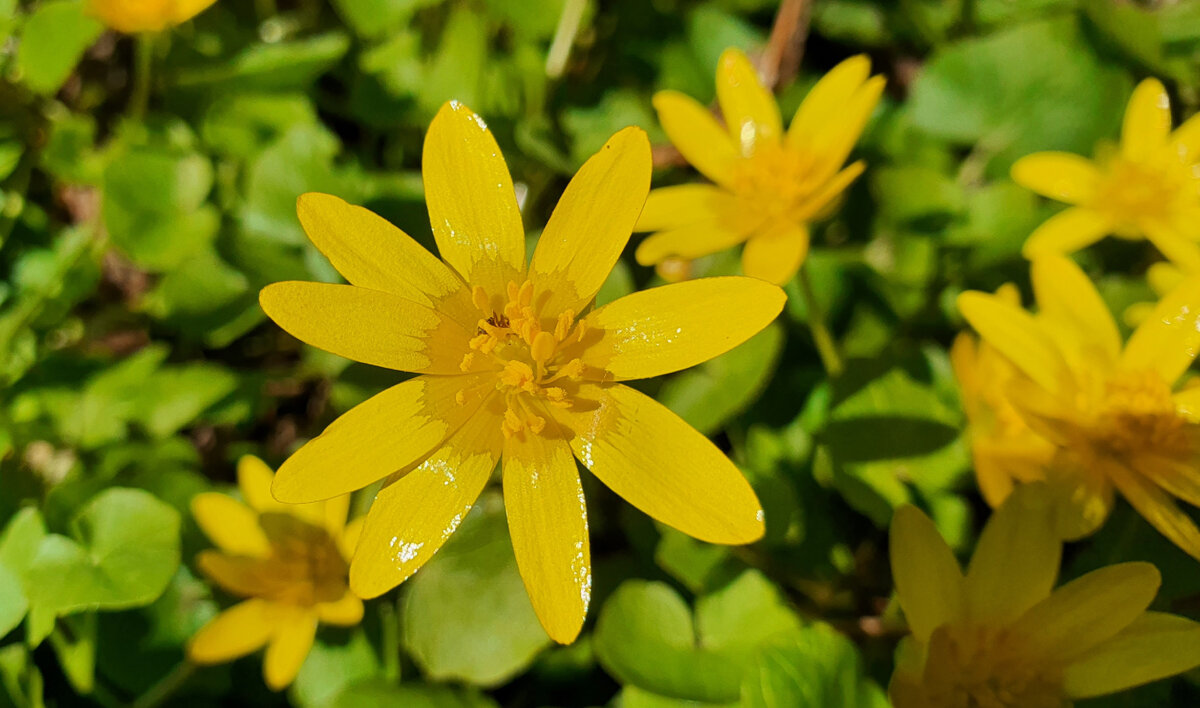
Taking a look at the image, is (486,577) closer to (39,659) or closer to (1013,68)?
(39,659)

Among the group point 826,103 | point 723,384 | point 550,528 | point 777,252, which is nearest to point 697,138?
point 826,103

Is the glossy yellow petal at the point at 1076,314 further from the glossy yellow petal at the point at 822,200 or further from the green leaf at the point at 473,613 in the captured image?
the green leaf at the point at 473,613

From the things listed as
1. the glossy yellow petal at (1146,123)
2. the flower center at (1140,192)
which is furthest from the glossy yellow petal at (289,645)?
the glossy yellow petal at (1146,123)

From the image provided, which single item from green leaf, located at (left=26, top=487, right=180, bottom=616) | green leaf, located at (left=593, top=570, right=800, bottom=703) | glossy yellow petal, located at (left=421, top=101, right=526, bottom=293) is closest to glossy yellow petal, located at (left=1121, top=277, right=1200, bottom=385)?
green leaf, located at (left=593, top=570, right=800, bottom=703)

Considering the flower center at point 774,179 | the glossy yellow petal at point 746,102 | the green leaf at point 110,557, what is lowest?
the green leaf at point 110,557

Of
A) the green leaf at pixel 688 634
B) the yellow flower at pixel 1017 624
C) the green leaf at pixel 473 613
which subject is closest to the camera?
the yellow flower at pixel 1017 624

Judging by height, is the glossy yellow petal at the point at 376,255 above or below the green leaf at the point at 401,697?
above

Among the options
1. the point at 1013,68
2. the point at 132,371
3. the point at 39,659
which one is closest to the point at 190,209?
the point at 132,371
